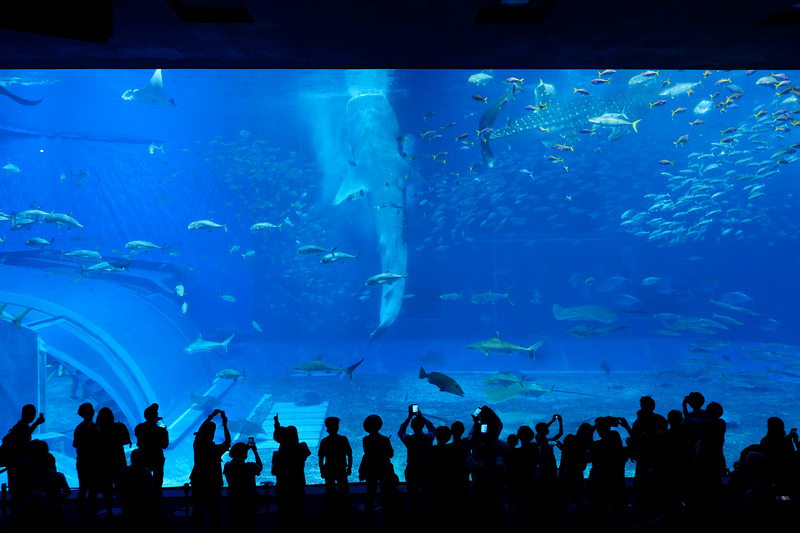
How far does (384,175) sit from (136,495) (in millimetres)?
15136

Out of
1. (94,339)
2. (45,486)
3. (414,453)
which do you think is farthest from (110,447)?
(94,339)

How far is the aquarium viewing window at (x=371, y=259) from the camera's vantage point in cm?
1278

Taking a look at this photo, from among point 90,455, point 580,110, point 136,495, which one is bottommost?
point 136,495

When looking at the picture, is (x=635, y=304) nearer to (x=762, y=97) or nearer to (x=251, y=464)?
(x=762, y=97)

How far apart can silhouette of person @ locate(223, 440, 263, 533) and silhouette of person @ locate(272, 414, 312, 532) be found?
7.0 inches

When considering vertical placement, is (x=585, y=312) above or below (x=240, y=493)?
above

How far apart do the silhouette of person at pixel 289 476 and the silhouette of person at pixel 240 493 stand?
179mm

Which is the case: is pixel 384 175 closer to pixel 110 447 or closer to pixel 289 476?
pixel 110 447

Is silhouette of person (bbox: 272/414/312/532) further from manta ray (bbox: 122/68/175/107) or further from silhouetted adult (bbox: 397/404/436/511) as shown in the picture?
manta ray (bbox: 122/68/175/107)

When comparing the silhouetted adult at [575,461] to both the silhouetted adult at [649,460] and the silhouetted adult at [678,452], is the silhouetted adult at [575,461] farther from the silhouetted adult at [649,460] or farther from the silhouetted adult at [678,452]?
the silhouetted adult at [678,452]

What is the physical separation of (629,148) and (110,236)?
45.4 m

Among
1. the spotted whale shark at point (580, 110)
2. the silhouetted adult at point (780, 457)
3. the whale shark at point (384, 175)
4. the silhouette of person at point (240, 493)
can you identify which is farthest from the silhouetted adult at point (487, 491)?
the spotted whale shark at point (580, 110)
